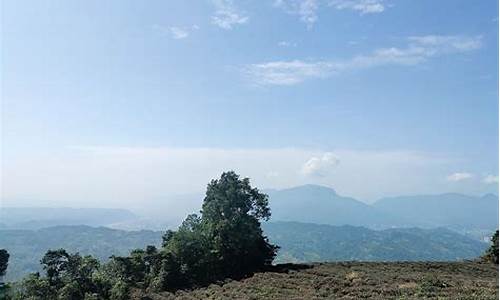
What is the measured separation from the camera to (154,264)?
5194 cm

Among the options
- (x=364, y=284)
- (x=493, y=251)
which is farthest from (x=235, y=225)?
(x=493, y=251)

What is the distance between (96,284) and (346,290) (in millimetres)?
24756

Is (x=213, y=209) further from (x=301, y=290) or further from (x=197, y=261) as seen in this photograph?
(x=301, y=290)

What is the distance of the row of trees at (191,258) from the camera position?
44.8 meters

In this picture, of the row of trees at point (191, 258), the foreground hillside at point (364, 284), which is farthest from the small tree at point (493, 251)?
the row of trees at point (191, 258)

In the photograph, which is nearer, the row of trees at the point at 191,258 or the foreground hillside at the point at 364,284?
the foreground hillside at the point at 364,284

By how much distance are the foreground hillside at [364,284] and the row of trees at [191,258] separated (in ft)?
15.5

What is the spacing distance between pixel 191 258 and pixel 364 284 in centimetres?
2380

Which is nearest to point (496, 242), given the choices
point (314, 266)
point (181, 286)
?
point (314, 266)

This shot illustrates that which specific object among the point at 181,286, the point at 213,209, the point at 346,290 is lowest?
the point at 181,286

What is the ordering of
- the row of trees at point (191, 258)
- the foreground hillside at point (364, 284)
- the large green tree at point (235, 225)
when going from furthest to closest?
the large green tree at point (235, 225) < the row of trees at point (191, 258) < the foreground hillside at point (364, 284)

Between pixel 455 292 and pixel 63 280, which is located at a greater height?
pixel 455 292

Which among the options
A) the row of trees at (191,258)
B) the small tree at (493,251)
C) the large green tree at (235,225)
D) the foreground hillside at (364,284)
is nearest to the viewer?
the foreground hillside at (364,284)

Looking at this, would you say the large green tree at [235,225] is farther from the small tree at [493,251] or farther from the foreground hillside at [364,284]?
the small tree at [493,251]
